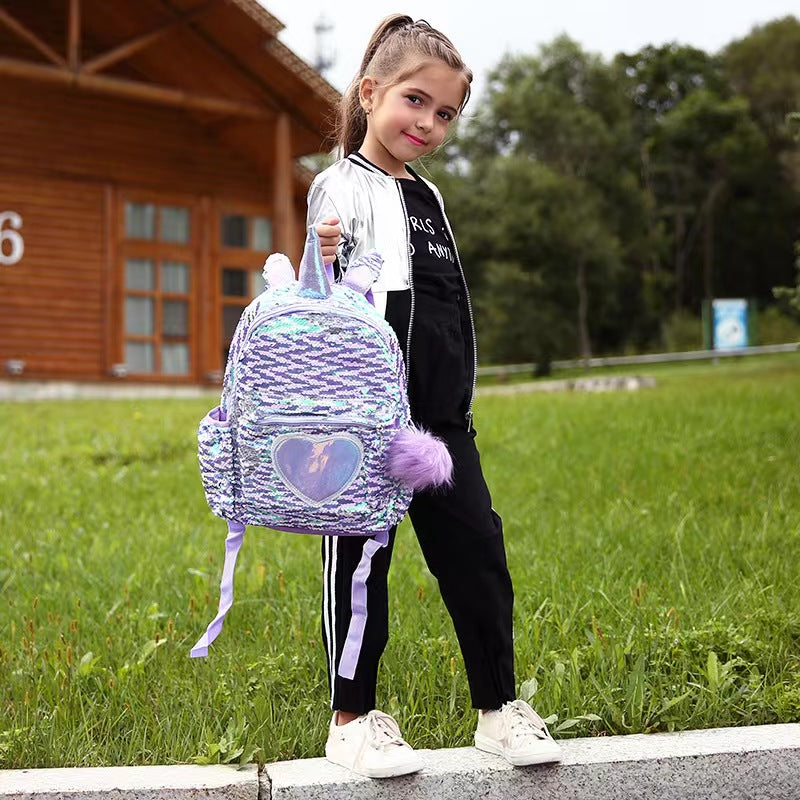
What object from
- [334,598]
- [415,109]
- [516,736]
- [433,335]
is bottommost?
[516,736]

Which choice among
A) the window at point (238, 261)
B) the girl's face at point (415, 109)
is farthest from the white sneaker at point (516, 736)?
the window at point (238, 261)

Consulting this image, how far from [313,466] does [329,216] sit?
24.9 inches

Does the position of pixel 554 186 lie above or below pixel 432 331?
above

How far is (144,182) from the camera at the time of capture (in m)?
18.5

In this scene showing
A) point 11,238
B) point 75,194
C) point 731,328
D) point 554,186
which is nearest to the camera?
point 11,238

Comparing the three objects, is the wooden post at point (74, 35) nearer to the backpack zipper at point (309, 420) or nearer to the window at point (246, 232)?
the window at point (246, 232)

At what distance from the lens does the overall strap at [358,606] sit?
9.01ft

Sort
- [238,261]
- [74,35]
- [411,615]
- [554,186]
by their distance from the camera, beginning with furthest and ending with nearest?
[554,186] < [238,261] < [74,35] < [411,615]

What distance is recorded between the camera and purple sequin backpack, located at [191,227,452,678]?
2.62 meters

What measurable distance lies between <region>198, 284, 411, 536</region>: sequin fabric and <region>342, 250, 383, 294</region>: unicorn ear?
6cm

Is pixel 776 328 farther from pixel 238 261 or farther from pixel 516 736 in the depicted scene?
pixel 516 736

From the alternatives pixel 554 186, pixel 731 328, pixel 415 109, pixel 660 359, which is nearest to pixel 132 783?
pixel 415 109

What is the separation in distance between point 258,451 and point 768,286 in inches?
1901

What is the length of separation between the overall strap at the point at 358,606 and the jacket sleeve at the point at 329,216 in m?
0.69
